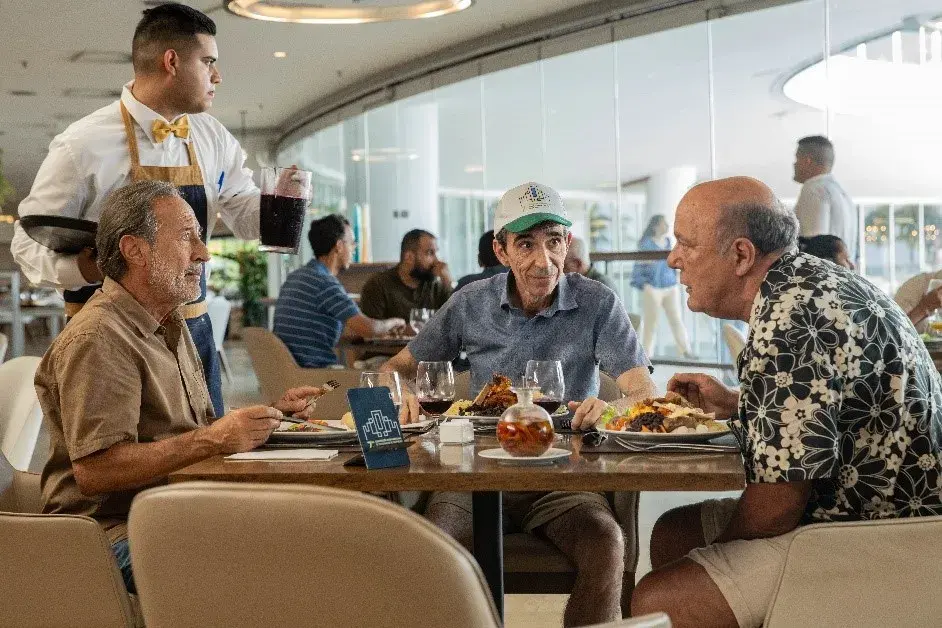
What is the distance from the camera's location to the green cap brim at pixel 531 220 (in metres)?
3.11

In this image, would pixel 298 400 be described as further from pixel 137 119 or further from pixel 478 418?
pixel 137 119

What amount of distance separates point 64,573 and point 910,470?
155 cm

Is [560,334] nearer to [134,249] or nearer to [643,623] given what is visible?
[134,249]

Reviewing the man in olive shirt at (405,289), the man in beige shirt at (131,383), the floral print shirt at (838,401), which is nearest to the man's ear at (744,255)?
the floral print shirt at (838,401)

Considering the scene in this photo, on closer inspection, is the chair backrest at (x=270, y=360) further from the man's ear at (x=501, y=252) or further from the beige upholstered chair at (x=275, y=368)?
the man's ear at (x=501, y=252)

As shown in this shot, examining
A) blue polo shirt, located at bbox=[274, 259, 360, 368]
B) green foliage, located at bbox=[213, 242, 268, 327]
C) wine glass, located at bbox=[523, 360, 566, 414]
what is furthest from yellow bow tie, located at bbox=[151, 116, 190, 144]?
green foliage, located at bbox=[213, 242, 268, 327]

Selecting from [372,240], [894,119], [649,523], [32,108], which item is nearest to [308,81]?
[372,240]

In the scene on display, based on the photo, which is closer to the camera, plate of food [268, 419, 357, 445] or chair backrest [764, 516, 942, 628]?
chair backrest [764, 516, 942, 628]

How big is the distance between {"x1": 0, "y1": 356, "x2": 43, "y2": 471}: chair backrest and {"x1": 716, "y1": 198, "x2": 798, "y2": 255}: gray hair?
6.34 feet

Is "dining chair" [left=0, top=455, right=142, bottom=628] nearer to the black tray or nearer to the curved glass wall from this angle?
the black tray

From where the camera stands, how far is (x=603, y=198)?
10.3 metres

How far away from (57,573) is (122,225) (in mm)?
849

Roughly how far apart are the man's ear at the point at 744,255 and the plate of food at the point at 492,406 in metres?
0.54

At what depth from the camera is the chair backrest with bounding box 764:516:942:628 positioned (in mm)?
1806
